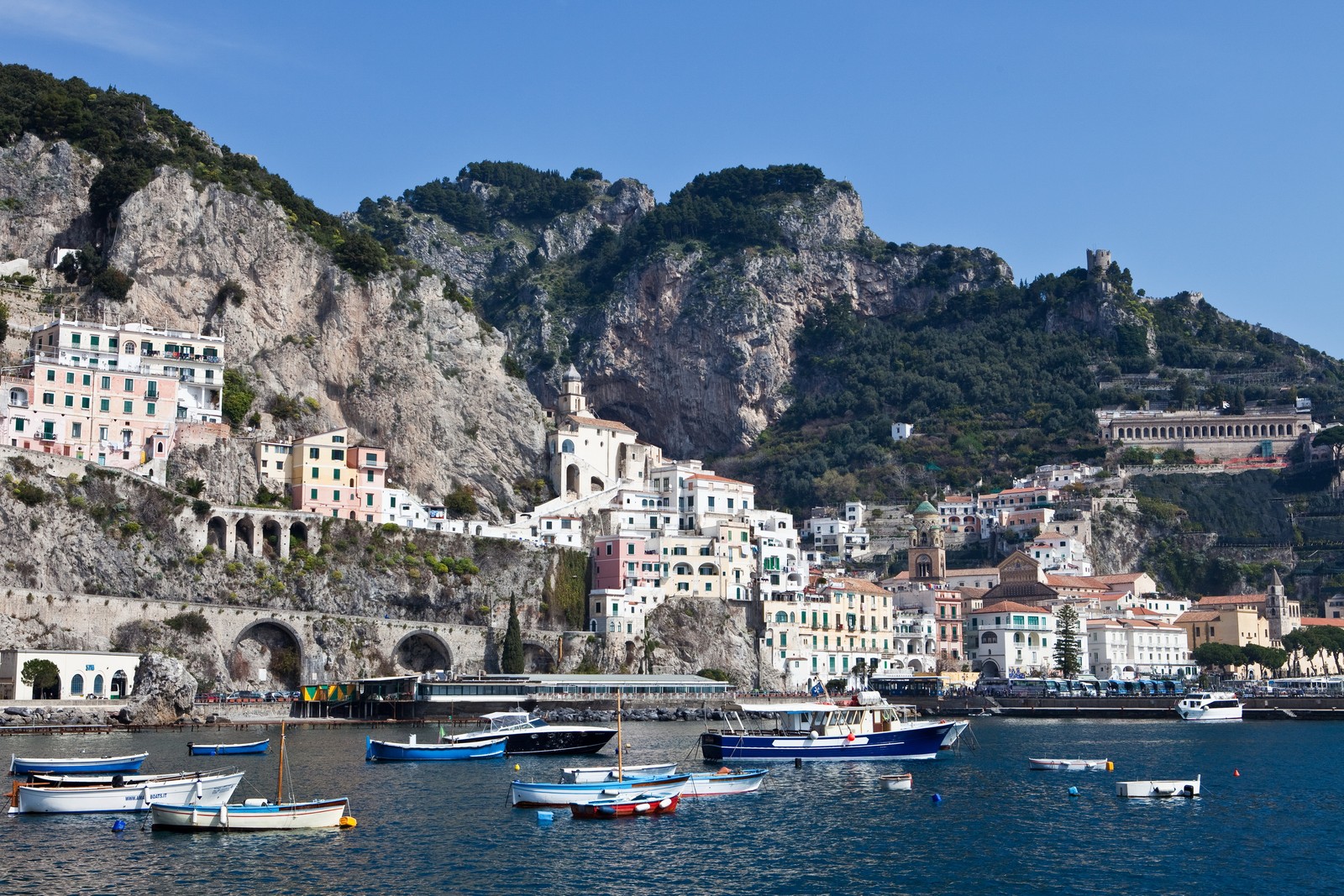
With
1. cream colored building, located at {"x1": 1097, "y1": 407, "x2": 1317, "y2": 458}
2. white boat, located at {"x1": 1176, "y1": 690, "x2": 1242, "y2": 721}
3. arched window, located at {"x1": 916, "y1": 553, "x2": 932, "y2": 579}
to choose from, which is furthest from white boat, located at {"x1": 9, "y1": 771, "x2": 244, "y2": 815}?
cream colored building, located at {"x1": 1097, "y1": 407, "x2": 1317, "y2": 458}

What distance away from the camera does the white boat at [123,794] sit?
41188 mm

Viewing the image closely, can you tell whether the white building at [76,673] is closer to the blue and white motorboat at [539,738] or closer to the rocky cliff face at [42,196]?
the blue and white motorboat at [539,738]

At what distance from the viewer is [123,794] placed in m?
42.1

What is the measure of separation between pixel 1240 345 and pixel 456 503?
109205mm

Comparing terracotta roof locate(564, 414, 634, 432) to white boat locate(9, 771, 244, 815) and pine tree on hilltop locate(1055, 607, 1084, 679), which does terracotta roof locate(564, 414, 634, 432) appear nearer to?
pine tree on hilltop locate(1055, 607, 1084, 679)

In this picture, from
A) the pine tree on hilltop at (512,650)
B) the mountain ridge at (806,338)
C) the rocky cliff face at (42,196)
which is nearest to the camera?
the pine tree on hilltop at (512,650)

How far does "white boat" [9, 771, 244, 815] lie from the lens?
135 feet

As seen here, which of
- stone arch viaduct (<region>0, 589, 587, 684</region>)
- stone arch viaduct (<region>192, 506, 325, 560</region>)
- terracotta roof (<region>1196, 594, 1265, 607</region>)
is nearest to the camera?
stone arch viaduct (<region>0, 589, 587, 684</region>)

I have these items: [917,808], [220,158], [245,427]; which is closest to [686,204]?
[220,158]

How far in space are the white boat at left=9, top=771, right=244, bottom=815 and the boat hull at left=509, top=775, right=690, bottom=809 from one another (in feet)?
26.5

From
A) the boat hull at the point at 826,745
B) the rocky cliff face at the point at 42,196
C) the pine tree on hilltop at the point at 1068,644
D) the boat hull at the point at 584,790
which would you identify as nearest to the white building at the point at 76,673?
the boat hull at the point at 826,745

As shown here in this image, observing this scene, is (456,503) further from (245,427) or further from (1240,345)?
(1240,345)

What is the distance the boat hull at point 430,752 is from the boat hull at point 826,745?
340 inches

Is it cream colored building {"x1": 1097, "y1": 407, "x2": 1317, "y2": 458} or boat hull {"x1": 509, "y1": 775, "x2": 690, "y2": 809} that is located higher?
cream colored building {"x1": 1097, "y1": 407, "x2": 1317, "y2": 458}
